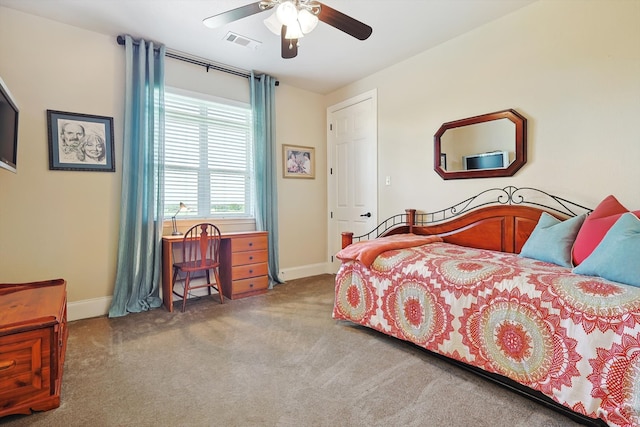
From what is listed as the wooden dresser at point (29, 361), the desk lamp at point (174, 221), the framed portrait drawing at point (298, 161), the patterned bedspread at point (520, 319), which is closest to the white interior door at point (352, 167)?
the framed portrait drawing at point (298, 161)

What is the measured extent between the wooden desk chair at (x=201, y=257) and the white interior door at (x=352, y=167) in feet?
5.73

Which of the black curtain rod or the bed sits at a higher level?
the black curtain rod

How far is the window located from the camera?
3500 mm

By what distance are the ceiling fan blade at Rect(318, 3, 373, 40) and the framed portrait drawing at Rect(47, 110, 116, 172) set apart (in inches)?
91.1

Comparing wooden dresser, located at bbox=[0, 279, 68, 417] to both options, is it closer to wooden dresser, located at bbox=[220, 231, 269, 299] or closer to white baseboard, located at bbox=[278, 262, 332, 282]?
wooden dresser, located at bbox=[220, 231, 269, 299]

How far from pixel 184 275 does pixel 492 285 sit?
2.99 metres

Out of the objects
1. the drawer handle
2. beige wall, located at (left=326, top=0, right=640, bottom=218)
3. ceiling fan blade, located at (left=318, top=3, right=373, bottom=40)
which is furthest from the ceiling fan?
the drawer handle

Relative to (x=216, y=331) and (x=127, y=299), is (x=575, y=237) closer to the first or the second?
(x=216, y=331)

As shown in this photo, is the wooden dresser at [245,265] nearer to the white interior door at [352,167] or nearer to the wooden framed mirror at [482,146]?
the white interior door at [352,167]

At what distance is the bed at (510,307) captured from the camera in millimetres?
1387

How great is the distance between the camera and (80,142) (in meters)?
2.95

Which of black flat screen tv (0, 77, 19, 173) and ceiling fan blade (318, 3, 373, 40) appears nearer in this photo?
ceiling fan blade (318, 3, 373, 40)

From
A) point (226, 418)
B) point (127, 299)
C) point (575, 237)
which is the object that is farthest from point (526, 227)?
point (127, 299)

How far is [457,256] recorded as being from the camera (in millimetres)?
2363
